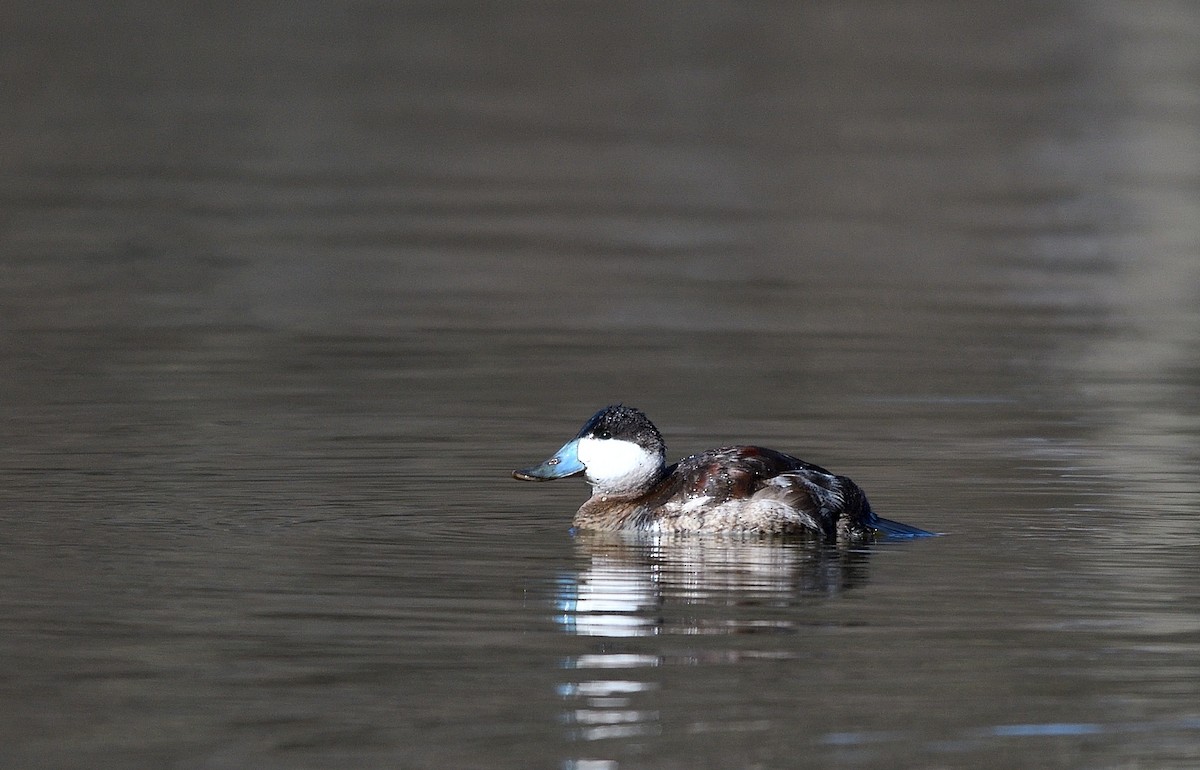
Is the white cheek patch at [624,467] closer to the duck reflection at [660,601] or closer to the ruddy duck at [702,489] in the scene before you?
the ruddy duck at [702,489]

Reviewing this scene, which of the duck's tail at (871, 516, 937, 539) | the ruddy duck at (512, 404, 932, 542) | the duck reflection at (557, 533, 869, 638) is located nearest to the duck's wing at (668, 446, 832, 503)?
the ruddy duck at (512, 404, 932, 542)

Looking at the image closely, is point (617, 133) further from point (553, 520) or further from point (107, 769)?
point (107, 769)

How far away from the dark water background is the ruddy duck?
19 centimetres

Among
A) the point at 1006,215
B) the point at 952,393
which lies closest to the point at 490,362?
the point at 952,393

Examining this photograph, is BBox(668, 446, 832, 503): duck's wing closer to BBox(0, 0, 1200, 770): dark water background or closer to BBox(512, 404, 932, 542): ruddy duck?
BBox(512, 404, 932, 542): ruddy duck

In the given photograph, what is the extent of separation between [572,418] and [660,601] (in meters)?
4.45

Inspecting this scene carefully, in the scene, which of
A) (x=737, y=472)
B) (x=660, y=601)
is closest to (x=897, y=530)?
(x=737, y=472)

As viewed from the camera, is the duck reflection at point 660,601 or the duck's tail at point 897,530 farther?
the duck's tail at point 897,530

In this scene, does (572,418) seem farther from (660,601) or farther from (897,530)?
(660,601)

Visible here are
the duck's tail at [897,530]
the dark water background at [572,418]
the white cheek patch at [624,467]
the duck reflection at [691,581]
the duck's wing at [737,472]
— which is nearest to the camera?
the dark water background at [572,418]

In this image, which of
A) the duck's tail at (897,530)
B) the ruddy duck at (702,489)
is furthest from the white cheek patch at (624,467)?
the duck's tail at (897,530)

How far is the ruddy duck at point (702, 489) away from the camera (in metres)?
10.3

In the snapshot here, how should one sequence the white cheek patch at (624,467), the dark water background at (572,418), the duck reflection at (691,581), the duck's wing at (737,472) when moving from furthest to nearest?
the white cheek patch at (624,467)
the duck's wing at (737,472)
the duck reflection at (691,581)
the dark water background at (572,418)

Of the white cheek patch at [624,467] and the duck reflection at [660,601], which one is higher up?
the white cheek patch at [624,467]
